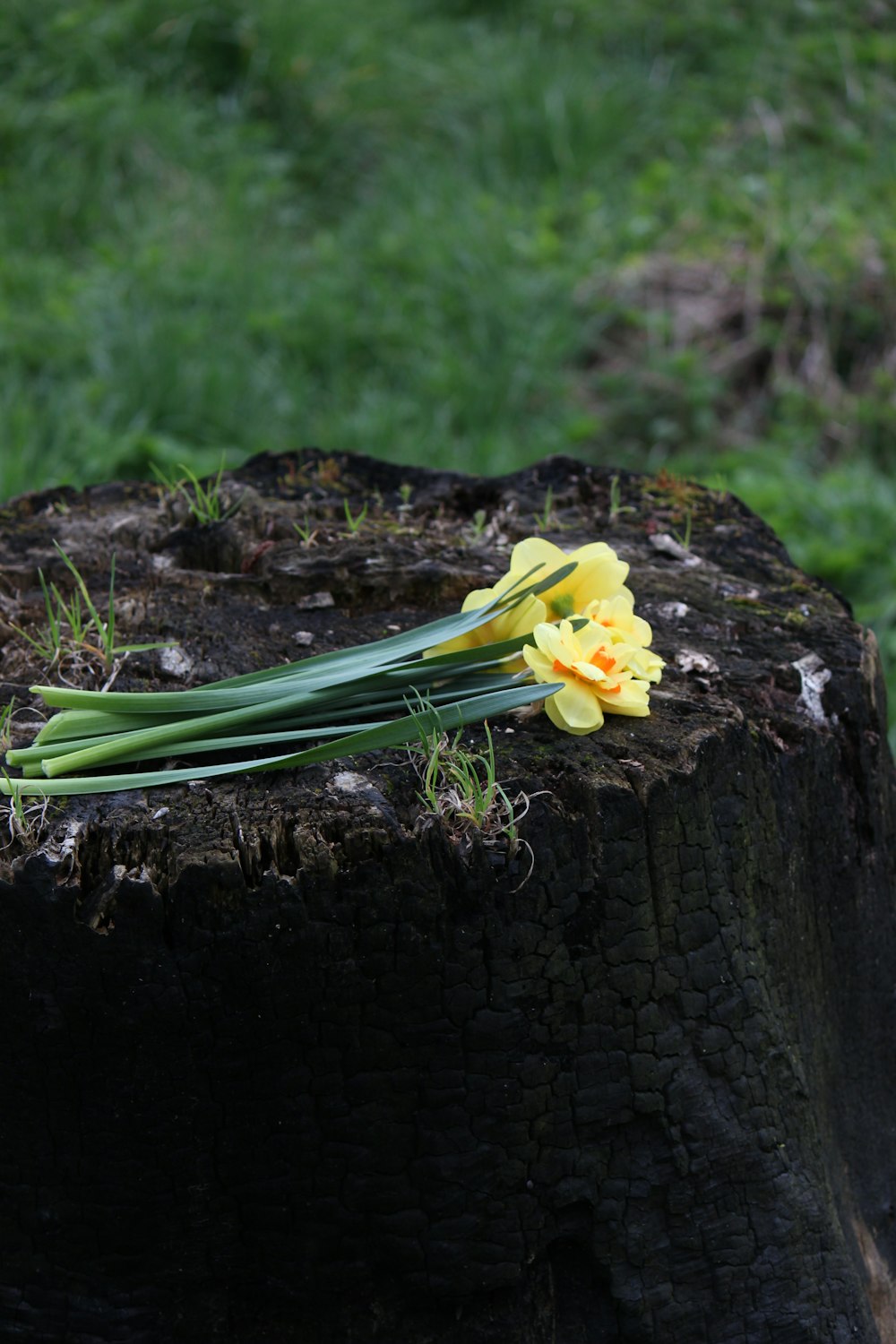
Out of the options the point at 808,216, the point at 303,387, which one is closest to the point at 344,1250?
the point at 303,387

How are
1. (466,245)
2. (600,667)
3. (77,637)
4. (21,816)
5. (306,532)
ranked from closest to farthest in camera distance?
(21,816) < (600,667) < (77,637) < (306,532) < (466,245)

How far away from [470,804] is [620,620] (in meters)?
0.32

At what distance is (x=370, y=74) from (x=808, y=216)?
221cm

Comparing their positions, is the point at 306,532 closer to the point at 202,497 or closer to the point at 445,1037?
the point at 202,497

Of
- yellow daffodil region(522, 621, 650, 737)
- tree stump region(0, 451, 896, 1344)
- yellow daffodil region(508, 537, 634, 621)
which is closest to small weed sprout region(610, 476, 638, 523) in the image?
tree stump region(0, 451, 896, 1344)

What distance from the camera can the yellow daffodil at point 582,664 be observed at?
1.48 meters

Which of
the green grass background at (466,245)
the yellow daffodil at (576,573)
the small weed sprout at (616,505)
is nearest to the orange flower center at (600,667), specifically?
the yellow daffodil at (576,573)

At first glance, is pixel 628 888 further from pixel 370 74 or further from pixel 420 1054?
pixel 370 74

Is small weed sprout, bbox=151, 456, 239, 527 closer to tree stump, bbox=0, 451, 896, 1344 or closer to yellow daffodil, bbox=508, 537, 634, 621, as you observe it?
tree stump, bbox=0, 451, 896, 1344

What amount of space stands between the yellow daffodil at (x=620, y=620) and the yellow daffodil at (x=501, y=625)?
0.06m

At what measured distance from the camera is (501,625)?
5.21 ft

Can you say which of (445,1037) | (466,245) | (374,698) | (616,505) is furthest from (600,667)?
(466,245)

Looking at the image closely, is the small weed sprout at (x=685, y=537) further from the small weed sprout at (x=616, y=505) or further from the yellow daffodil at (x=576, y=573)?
the yellow daffodil at (x=576, y=573)

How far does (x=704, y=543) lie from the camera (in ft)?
6.81
